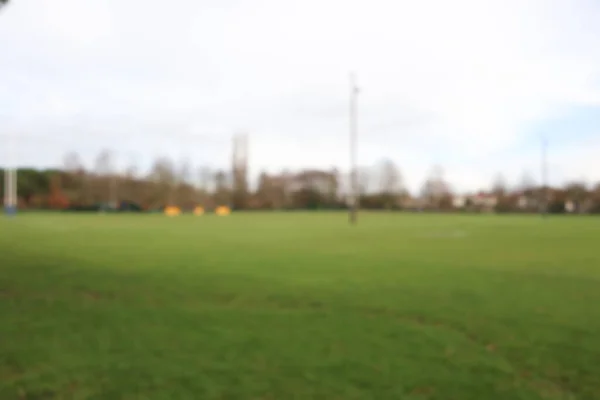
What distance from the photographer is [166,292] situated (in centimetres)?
819

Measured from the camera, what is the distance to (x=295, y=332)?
19.3 feet

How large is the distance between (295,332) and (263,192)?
85.1 meters

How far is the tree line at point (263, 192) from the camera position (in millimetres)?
78375

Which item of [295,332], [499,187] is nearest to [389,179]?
[499,187]

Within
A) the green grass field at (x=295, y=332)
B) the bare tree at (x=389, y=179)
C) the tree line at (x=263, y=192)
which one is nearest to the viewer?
the green grass field at (x=295, y=332)

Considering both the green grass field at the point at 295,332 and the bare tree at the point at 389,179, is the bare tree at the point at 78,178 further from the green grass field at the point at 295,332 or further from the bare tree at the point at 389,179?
the green grass field at the point at 295,332

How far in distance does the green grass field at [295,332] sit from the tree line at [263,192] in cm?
6347

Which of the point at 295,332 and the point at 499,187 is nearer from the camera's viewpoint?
the point at 295,332

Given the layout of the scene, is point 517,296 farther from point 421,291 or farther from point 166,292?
point 166,292

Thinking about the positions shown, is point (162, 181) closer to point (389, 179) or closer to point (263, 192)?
point (263, 192)

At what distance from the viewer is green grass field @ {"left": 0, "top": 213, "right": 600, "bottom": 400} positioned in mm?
4340

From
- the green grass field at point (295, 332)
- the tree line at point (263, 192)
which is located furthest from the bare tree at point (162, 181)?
the green grass field at point (295, 332)

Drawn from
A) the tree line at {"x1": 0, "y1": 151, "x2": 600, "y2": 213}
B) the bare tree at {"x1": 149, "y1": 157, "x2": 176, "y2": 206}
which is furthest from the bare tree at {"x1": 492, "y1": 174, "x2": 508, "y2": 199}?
the bare tree at {"x1": 149, "y1": 157, "x2": 176, "y2": 206}

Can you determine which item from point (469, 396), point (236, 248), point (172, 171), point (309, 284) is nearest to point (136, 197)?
point (172, 171)
